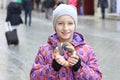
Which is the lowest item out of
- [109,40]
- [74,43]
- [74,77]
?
[109,40]

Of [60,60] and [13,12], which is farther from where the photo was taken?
[13,12]

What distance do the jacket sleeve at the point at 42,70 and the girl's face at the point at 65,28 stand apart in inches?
7.1

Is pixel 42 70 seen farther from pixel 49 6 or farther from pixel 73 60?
pixel 49 6

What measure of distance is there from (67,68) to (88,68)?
0.45 ft

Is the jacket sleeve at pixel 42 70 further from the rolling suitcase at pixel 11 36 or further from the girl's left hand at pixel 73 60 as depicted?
the rolling suitcase at pixel 11 36

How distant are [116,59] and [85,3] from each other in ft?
77.5

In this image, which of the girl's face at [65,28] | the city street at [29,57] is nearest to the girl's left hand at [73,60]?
the girl's face at [65,28]

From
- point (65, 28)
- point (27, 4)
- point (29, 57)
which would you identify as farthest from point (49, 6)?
point (65, 28)

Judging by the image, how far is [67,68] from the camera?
2.85 meters

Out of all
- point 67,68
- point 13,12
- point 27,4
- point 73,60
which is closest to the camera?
point 73,60

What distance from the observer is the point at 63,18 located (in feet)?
9.66

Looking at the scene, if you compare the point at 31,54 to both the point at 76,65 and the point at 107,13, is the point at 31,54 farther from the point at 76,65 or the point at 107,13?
the point at 107,13

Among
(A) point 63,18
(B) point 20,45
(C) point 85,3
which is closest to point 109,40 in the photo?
(B) point 20,45

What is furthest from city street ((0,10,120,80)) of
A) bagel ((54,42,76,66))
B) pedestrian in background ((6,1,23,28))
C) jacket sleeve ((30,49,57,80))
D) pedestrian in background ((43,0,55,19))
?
pedestrian in background ((43,0,55,19))
